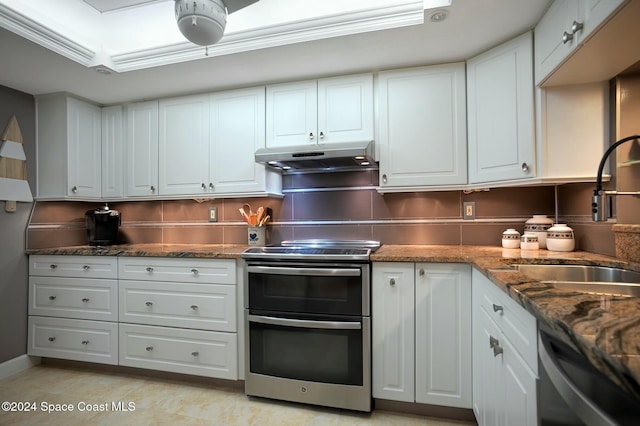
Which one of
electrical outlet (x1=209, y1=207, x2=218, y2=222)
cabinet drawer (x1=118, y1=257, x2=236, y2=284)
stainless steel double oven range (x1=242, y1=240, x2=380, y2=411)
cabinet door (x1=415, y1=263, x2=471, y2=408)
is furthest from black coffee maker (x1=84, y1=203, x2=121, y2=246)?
cabinet door (x1=415, y1=263, x2=471, y2=408)

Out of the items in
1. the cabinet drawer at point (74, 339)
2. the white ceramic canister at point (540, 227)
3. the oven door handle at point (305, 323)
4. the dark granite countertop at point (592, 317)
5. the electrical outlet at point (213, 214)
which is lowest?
the cabinet drawer at point (74, 339)

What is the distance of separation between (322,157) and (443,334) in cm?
127

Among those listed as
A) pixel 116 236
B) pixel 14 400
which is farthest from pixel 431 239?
pixel 14 400

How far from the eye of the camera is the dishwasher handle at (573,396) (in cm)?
54

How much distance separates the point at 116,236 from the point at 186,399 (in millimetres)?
1553

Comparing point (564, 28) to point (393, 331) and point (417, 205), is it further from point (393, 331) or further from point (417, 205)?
point (393, 331)

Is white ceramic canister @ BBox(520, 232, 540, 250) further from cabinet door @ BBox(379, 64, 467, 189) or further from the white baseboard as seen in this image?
the white baseboard

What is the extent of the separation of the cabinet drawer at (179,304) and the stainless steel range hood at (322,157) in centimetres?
92

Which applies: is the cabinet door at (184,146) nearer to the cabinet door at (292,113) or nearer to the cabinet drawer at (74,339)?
the cabinet door at (292,113)

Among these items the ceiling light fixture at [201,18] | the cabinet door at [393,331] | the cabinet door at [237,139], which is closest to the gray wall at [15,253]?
the cabinet door at [237,139]

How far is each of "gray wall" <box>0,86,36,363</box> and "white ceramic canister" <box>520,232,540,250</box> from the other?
362cm

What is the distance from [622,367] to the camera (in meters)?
0.49

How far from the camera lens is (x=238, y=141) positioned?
8.20 feet

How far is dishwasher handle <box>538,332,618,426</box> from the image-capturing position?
1.77ft
